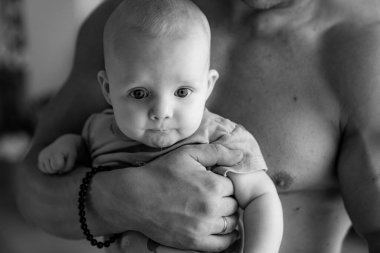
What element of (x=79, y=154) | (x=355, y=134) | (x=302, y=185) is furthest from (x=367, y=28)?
(x=79, y=154)

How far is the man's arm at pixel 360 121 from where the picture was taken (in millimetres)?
1151

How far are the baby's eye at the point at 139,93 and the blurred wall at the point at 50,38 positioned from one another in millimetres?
3118

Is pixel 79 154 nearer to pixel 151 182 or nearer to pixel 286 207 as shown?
pixel 151 182

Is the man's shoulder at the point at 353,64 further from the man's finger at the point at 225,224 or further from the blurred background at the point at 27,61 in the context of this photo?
the blurred background at the point at 27,61

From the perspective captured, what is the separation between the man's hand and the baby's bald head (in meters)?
0.21

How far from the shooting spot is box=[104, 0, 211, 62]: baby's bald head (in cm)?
93

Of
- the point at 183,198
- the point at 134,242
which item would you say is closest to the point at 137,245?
the point at 134,242

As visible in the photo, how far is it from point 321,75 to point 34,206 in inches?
27.2

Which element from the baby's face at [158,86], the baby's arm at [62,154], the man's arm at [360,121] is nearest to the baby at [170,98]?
the baby's face at [158,86]

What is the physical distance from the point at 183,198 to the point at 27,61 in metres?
3.28

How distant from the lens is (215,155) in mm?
1018

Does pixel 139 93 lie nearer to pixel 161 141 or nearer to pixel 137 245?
pixel 161 141

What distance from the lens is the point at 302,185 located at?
122cm

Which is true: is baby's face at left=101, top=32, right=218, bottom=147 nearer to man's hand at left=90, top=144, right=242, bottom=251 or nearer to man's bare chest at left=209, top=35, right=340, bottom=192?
man's hand at left=90, top=144, right=242, bottom=251
